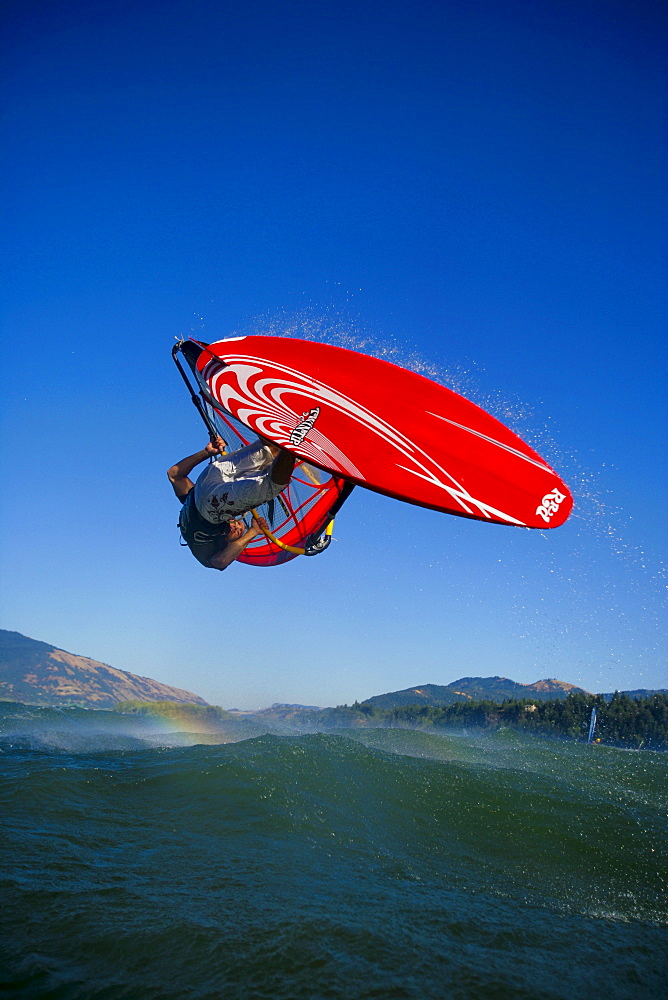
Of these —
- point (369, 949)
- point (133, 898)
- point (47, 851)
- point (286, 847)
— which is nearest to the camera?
point (369, 949)

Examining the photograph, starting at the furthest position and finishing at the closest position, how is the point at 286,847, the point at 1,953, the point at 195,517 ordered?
1. the point at 195,517
2. the point at 286,847
3. the point at 1,953

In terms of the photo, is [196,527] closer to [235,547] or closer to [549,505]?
[235,547]

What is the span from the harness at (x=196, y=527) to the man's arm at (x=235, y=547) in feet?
0.58

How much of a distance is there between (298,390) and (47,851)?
15.5 feet

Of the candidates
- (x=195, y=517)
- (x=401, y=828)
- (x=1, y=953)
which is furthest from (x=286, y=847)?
(x=195, y=517)

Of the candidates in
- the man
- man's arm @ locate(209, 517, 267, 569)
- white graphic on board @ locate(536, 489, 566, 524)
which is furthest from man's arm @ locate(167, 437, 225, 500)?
white graphic on board @ locate(536, 489, 566, 524)

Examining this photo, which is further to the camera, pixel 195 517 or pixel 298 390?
pixel 195 517

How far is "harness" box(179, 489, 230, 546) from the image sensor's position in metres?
6.40

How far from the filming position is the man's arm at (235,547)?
6789 mm

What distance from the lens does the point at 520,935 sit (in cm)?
411

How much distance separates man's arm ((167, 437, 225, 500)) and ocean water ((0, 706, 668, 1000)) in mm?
3597

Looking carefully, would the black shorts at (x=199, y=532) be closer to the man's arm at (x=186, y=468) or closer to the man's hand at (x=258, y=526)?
the man's arm at (x=186, y=468)

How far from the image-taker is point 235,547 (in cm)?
681

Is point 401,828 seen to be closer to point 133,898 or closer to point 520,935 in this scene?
point 520,935
